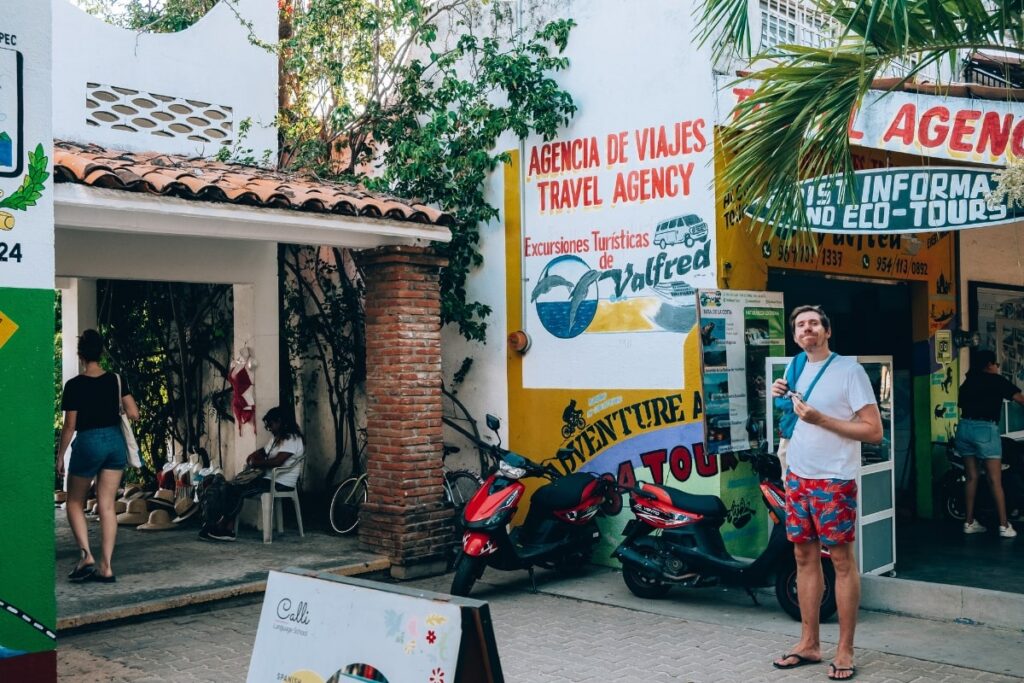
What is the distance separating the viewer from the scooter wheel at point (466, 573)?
747 cm

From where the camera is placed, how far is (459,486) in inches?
390

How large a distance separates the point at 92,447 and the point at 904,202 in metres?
6.39

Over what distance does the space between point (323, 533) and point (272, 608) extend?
19.7 feet

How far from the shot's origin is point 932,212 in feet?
23.0

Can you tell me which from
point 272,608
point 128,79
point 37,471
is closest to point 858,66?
point 272,608

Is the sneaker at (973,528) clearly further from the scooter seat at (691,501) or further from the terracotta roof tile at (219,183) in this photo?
the terracotta roof tile at (219,183)

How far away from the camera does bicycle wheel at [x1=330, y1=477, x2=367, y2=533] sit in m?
9.94

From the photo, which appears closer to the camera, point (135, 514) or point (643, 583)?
point (643, 583)

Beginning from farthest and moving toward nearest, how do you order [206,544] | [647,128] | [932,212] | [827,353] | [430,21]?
1. [430,21]
2. [206,544]
3. [647,128]
4. [932,212]
5. [827,353]

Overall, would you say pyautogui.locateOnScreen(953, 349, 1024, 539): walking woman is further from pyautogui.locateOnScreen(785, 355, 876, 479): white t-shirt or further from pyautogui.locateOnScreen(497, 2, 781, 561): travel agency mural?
pyautogui.locateOnScreen(785, 355, 876, 479): white t-shirt

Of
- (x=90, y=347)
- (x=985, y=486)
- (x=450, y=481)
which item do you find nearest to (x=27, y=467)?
(x=90, y=347)

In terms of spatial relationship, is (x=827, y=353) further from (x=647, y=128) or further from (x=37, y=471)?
(x=37, y=471)

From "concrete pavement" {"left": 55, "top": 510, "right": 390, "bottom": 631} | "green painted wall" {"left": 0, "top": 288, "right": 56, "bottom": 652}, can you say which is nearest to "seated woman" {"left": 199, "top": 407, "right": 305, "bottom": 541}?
"concrete pavement" {"left": 55, "top": 510, "right": 390, "bottom": 631}

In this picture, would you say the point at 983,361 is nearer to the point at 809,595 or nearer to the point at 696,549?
the point at 696,549
